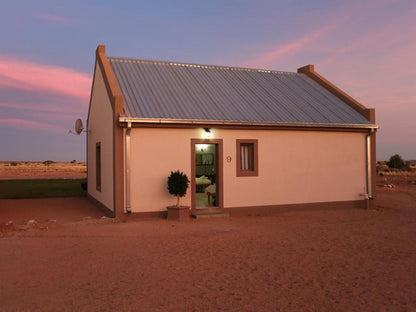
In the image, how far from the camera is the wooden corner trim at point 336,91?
14.6 metres

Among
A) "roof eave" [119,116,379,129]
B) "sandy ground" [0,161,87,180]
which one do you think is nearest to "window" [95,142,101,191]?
"roof eave" [119,116,379,129]

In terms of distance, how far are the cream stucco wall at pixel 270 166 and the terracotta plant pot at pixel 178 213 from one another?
1.34ft

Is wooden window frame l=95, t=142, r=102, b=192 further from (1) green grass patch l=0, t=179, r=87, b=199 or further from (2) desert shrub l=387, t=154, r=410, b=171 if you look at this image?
(2) desert shrub l=387, t=154, r=410, b=171

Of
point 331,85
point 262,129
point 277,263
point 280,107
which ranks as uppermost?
point 331,85

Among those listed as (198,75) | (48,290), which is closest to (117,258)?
(48,290)

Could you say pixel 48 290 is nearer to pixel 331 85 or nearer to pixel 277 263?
pixel 277 263

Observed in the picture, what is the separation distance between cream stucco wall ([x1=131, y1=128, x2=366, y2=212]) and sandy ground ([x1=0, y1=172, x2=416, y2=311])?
1349 mm

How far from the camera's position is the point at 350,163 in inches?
547

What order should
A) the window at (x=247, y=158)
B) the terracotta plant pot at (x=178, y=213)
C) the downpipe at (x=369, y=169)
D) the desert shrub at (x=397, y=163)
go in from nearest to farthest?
the terracotta plant pot at (x=178, y=213)
the window at (x=247, y=158)
the downpipe at (x=369, y=169)
the desert shrub at (x=397, y=163)

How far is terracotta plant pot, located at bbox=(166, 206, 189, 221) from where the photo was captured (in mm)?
10883

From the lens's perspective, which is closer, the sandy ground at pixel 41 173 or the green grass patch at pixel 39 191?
the green grass patch at pixel 39 191

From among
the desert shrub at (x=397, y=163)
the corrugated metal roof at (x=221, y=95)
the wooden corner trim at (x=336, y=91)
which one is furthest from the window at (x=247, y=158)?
the desert shrub at (x=397, y=163)

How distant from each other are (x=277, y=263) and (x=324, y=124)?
7.73m

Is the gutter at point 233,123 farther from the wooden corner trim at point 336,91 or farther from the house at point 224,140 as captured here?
the wooden corner trim at point 336,91
